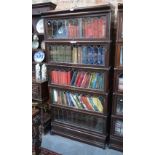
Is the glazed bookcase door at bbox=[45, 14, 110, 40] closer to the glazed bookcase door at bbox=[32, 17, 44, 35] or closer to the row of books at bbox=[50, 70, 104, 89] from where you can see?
the glazed bookcase door at bbox=[32, 17, 44, 35]

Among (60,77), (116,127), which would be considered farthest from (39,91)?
(116,127)

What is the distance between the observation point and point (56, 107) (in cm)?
253

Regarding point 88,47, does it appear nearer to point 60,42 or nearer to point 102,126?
point 60,42

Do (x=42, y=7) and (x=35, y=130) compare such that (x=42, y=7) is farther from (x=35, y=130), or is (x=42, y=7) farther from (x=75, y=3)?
(x=35, y=130)

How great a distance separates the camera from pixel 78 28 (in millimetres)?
2188

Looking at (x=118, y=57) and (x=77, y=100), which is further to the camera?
(x=77, y=100)

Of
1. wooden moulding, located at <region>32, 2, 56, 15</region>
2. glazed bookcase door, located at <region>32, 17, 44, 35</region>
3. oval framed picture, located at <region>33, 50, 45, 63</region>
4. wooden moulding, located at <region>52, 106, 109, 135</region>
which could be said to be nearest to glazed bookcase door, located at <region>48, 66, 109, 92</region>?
oval framed picture, located at <region>33, 50, 45, 63</region>

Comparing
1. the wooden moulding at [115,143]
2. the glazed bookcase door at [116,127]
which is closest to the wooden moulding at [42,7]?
the glazed bookcase door at [116,127]

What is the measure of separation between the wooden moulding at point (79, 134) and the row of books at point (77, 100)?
1.12 feet

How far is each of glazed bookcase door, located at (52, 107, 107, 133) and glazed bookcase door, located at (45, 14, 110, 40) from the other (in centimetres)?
105

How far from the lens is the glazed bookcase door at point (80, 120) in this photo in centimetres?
231

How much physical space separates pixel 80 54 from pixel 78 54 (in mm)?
30
